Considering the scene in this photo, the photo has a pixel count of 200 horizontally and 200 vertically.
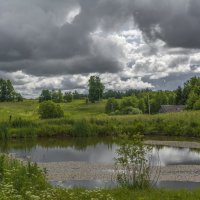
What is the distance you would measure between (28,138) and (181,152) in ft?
73.5

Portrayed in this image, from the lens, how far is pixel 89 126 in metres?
54.3

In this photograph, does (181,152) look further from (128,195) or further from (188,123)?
(128,195)

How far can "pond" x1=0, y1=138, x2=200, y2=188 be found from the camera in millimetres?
30981

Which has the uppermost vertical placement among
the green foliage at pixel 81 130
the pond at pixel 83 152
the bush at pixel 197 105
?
the bush at pixel 197 105

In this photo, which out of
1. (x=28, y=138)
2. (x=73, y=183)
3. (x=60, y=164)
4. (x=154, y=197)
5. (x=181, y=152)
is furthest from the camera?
(x=28, y=138)

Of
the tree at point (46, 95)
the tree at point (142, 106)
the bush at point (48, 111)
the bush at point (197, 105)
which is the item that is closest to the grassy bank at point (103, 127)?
the bush at point (48, 111)

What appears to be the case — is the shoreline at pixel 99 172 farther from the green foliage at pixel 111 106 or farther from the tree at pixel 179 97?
the tree at pixel 179 97

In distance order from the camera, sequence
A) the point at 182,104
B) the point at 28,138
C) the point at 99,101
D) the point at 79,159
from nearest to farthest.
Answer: the point at 79,159 → the point at 28,138 → the point at 182,104 → the point at 99,101

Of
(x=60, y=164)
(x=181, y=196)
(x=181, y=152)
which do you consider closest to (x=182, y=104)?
(x=181, y=152)

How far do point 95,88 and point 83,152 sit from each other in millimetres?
98398

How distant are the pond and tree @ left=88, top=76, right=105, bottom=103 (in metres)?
84.4

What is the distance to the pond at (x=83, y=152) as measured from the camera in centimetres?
3098

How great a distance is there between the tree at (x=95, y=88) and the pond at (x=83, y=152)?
277ft

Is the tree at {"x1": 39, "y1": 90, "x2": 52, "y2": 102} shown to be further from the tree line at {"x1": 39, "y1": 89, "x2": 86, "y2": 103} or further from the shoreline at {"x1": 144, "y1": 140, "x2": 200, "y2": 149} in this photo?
the shoreline at {"x1": 144, "y1": 140, "x2": 200, "y2": 149}
